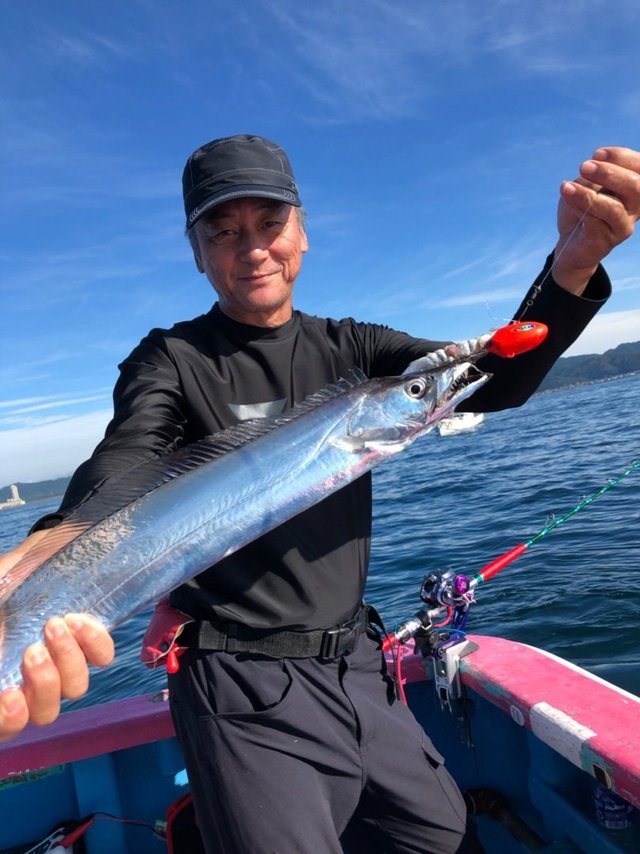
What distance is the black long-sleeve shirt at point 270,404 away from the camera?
2.49 m

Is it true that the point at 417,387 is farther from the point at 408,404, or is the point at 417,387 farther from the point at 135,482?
the point at 135,482

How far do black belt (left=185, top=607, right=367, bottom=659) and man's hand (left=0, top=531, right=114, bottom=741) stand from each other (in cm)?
58

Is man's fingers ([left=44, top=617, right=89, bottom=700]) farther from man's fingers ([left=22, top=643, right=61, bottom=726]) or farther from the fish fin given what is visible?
the fish fin

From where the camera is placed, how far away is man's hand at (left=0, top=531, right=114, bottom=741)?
6.26 ft

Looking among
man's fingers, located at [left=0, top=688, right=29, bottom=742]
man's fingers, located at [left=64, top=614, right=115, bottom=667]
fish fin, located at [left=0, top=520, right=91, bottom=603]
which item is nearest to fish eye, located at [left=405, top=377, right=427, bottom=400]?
fish fin, located at [left=0, top=520, right=91, bottom=603]

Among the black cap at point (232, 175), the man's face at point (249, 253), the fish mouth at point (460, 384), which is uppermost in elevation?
the black cap at point (232, 175)

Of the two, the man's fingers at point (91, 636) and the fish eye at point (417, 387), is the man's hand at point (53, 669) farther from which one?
the fish eye at point (417, 387)

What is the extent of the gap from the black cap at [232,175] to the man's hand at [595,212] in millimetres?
1294

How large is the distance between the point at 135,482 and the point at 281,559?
0.75 m

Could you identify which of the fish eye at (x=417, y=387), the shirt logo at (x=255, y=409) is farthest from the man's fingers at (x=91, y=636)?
the fish eye at (x=417, y=387)

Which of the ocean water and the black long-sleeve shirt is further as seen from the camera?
the ocean water

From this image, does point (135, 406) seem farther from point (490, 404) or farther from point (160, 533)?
point (490, 404)

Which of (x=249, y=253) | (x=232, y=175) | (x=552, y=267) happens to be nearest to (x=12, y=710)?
(x=249, y=253)

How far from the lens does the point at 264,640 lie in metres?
2.51
